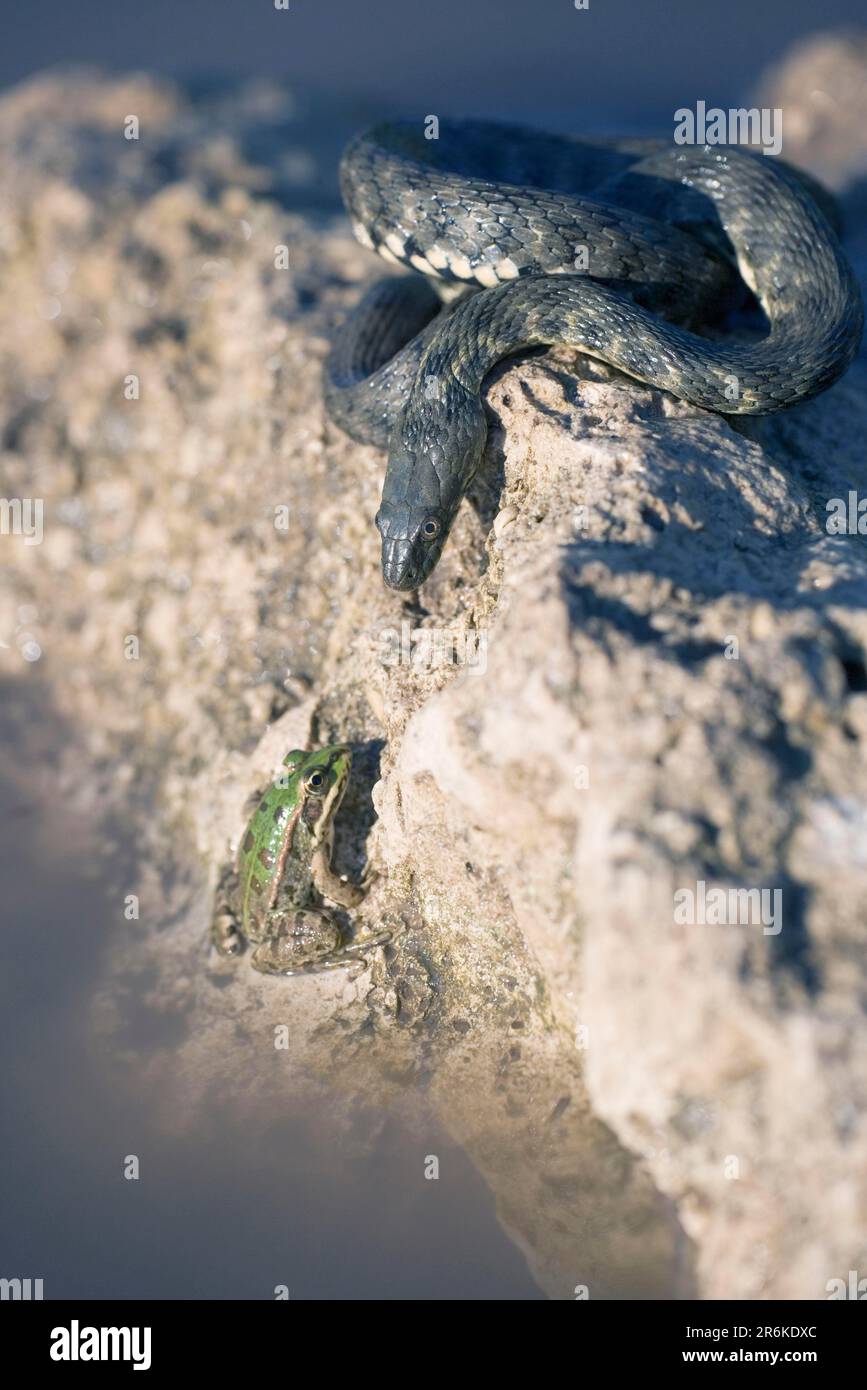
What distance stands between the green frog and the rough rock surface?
131mm

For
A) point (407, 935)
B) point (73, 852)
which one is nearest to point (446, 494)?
point (407, 935)

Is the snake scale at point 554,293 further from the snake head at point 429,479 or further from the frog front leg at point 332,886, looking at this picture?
the frog front leg at point 332,886

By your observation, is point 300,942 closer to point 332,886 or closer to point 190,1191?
point 332,886

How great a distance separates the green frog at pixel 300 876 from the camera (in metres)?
4.09

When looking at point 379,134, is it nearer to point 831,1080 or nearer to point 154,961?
point 154,961

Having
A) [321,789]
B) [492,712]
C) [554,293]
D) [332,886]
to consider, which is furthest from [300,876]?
[554,293]

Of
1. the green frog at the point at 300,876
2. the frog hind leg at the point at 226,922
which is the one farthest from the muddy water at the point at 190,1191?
the green frog at the point at 300,876

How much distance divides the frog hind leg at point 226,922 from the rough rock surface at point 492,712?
120mm

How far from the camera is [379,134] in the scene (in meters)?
5.32

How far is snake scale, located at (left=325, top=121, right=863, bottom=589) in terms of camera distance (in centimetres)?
416

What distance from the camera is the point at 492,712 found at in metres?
2.95

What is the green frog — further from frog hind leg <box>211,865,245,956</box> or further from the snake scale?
the snake scale

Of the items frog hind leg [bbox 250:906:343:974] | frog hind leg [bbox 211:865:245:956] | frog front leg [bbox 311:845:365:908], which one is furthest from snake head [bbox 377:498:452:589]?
frog hind leg [bbox 211:865:245:956]

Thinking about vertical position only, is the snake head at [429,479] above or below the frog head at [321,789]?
above
